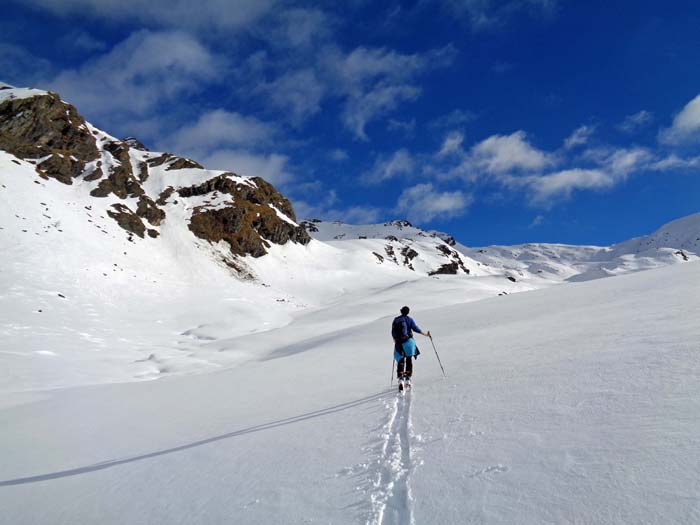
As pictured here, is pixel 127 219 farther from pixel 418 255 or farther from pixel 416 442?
pixel 418 255

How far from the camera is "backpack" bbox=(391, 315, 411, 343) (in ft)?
31.1

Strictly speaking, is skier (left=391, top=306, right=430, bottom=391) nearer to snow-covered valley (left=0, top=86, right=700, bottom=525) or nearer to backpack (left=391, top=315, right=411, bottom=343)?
backpack (left=391, top=315, right=411, bottom=343)

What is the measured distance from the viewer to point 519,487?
12.1 feet

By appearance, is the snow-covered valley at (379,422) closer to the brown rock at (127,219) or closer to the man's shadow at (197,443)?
the man's shadow at (197,443)

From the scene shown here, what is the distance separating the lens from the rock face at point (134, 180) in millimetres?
59188

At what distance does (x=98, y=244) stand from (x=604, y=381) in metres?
52.9

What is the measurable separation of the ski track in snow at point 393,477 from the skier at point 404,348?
218 centimetres

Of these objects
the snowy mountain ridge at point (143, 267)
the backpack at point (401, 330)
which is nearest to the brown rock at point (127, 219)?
the snowy mountain ridge at point (143, 267)

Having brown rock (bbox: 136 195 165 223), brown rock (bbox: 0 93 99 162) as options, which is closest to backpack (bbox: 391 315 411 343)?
brown rock (bbox: 136 195 165 223)

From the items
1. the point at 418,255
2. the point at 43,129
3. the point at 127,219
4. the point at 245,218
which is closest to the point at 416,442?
the point at 127,219

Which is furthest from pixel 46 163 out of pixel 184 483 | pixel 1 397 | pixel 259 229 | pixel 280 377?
pixel 184 483

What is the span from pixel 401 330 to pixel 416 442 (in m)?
4.37

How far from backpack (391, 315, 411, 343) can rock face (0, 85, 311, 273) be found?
183ft

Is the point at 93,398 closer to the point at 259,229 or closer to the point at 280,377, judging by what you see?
the point at 280,377
